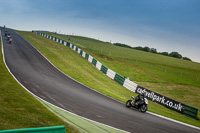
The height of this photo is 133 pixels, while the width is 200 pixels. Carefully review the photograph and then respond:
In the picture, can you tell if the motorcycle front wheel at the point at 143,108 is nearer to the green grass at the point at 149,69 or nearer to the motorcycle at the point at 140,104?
the motorcycle at the point at 140,104

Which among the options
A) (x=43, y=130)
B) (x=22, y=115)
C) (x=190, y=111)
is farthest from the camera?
(x=190, y=111)

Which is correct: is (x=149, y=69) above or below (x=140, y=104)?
above

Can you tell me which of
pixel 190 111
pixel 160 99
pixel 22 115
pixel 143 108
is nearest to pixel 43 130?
pixel 22 115

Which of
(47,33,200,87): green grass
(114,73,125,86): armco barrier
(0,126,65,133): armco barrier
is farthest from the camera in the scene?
(47,33,200,87): green grass

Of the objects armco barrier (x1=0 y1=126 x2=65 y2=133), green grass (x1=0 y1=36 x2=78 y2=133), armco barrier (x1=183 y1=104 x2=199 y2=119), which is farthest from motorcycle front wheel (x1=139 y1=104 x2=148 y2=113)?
armco barrier (x1=0 y1=126 x2=65 y2=133)

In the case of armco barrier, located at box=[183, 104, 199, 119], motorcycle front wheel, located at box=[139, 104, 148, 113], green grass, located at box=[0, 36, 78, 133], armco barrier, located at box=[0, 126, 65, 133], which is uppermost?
armco barrier, located at box=[0, 126, 65, 133]

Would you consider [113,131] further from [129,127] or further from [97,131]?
[129,127]

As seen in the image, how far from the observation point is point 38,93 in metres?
13.4

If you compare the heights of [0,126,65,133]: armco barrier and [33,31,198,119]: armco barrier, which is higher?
[0,126,65,133]: armco barrier

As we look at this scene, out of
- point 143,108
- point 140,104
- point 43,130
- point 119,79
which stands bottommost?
point 143,108

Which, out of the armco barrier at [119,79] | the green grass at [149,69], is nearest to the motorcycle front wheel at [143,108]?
the armco barrier at [119,79]

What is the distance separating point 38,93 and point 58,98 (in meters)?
1.41

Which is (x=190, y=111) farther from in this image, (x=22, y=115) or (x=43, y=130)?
(x=43, y=130)

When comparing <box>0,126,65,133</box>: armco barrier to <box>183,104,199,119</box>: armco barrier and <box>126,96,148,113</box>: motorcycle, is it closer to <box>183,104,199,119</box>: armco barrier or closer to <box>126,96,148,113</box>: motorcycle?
<box>126,96,148,113</box>: motorcycle
